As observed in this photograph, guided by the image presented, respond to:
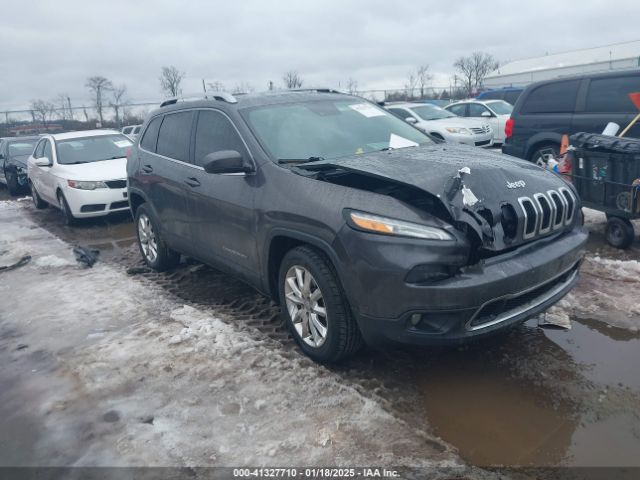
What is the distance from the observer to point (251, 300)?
16.2 ft

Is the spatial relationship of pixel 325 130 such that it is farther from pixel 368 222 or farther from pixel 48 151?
pixel 48 151

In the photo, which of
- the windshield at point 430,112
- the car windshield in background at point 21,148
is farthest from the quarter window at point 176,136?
the windshield at point 430,112

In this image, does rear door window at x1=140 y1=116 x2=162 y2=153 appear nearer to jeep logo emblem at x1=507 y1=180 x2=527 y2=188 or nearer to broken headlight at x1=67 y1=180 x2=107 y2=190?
broken headlight at x1=67 y1=180 x2=107 y2=190

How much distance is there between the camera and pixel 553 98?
26.6ft

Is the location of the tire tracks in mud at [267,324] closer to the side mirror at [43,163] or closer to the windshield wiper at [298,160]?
the windshield wiper at [298,160]

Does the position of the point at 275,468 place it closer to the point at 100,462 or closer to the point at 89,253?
the point at 100,462

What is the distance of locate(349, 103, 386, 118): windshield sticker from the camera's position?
471cm

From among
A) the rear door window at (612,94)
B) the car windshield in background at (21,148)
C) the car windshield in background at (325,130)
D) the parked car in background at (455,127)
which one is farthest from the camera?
the car windshield in background at (21,148)

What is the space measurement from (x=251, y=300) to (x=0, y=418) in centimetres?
219

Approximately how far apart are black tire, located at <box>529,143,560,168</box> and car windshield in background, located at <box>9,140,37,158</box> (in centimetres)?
1284

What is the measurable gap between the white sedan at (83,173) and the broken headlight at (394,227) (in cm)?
676

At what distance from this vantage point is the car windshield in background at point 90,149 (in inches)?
377

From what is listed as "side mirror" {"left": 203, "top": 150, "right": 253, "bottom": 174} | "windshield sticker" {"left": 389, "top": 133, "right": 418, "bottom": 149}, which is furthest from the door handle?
"windshield sticker" {"left": 389, "top": 133, "right": 418, "bottom": 149}

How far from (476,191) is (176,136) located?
3.14 meters
